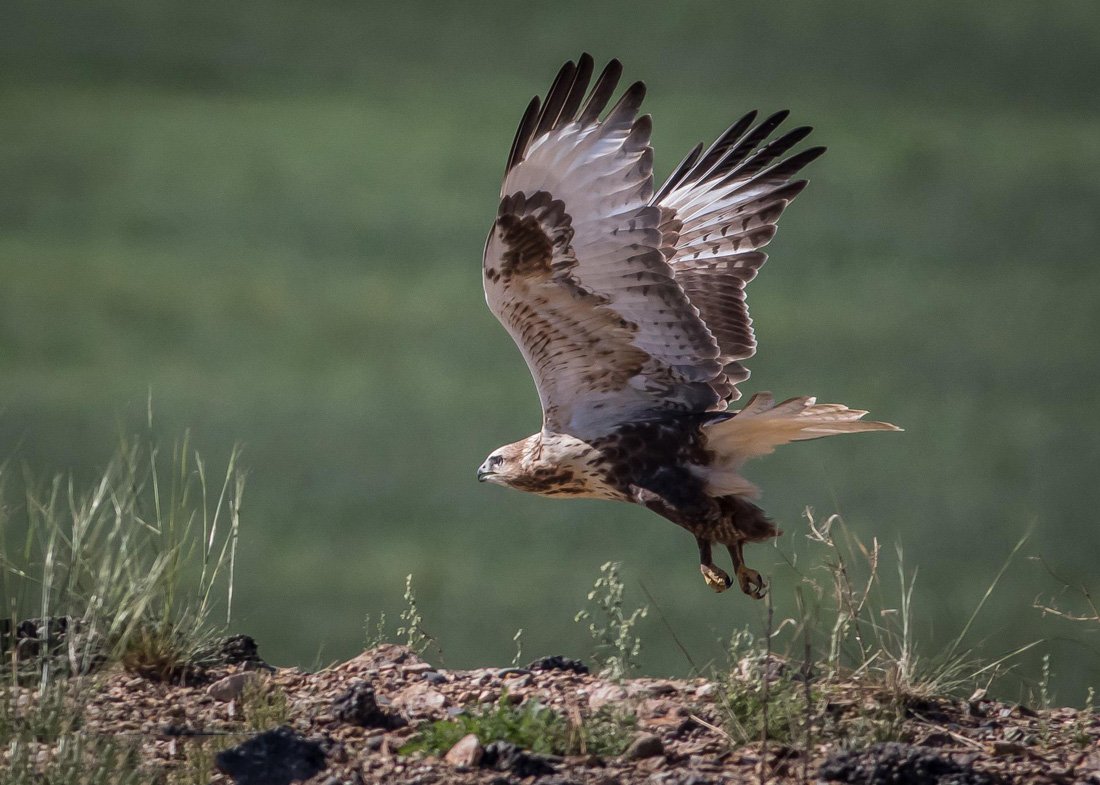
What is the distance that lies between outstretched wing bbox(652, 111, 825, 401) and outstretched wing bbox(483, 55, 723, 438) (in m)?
0.46

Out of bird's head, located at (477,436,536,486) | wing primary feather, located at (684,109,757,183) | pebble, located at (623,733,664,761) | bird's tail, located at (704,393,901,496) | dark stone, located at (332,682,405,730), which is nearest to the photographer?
pebble, located at (623,733,664,761)

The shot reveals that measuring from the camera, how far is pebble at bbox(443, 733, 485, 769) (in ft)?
8.96

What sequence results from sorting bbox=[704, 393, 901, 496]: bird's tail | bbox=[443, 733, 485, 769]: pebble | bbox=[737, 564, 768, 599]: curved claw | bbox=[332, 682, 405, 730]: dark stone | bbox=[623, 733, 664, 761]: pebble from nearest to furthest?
bbox=[443, 733, 485, 769]: pebble
bbox=[623, 733, 664, 761]: pebble
bbox=[332, 682, 405, 730]: dark stone
bbox=[704, 393, 901, 496]: bird's tail
bbox=[737, 564, 768, 599]: curved claw

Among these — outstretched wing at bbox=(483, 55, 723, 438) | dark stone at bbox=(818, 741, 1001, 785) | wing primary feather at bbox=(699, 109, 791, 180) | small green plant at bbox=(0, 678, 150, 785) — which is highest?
wing primary feather at bbox=(699, 109, 791, 180)

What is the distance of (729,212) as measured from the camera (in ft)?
14.4

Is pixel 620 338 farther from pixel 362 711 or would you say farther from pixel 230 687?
pixel 230 687

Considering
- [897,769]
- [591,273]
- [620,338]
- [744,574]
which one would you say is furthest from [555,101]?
[897,769]

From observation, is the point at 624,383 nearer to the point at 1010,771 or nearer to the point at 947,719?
the point at 947,719

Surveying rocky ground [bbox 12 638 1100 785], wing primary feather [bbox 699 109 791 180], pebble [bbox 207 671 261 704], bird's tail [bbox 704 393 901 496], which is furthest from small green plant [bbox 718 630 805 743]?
wing primary feather [bbox 699 109 791 180]

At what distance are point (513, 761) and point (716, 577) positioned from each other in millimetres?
1214

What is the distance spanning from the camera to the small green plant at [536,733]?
2846mm

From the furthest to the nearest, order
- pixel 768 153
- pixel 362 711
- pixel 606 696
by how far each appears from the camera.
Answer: pixel 768 153
pixel 606 696
pixel 362 711

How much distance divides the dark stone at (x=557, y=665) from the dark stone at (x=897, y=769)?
3.24 ft

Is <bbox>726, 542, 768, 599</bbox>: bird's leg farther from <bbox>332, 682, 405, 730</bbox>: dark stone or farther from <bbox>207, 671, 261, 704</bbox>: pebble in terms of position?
<bbox>207, 671, 261, 704</bbox>: pebble
